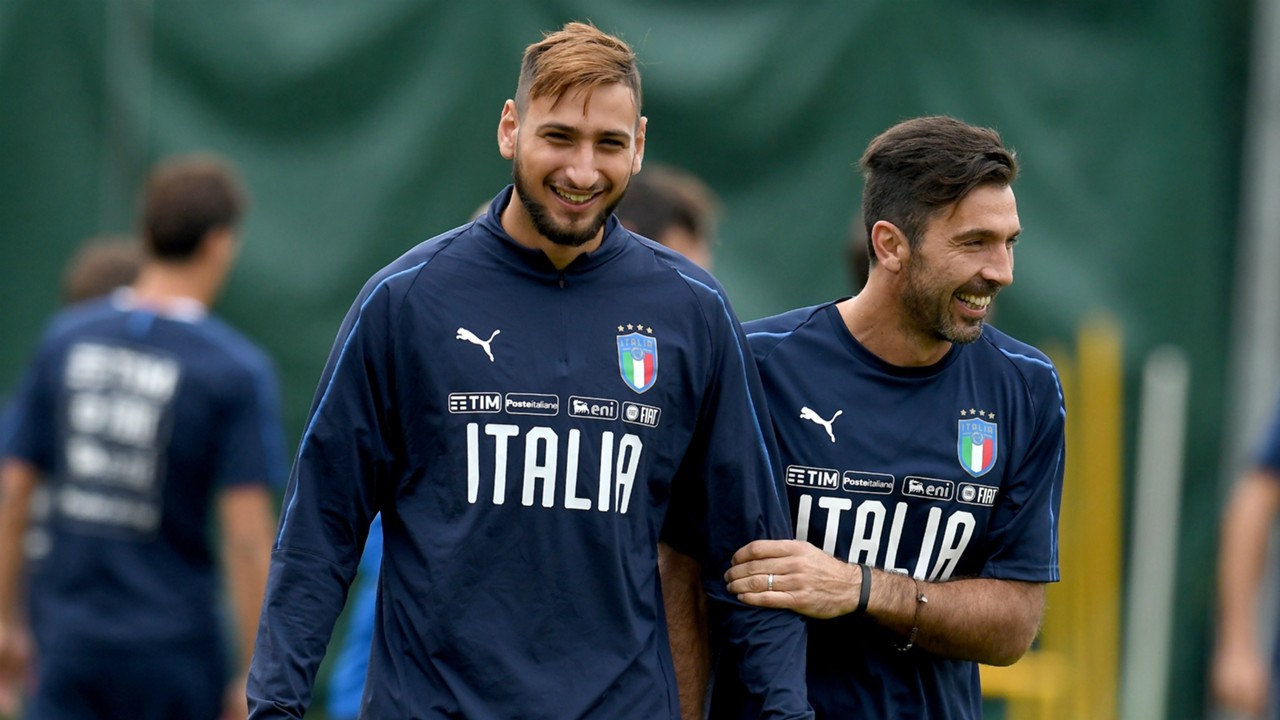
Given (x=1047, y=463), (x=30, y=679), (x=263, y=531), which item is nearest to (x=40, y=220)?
(x=30, y=679)

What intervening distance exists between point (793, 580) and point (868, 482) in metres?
0.31

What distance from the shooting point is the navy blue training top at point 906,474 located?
13.9 feet

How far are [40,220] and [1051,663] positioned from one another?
15.7ft

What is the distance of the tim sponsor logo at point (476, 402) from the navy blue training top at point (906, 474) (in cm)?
74

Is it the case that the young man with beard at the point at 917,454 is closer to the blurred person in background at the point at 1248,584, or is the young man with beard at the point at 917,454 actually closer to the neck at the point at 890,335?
the neck at the point at 890,335

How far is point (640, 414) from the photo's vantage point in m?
3.97

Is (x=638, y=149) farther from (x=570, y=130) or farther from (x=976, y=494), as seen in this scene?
(x=976, y=494)

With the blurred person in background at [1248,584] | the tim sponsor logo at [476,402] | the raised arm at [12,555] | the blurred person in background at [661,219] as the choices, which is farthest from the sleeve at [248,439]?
the blurred person in background at [1248,584]

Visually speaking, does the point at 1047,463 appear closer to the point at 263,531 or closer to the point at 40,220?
the point at 263,531

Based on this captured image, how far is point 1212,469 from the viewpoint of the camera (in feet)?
28.1

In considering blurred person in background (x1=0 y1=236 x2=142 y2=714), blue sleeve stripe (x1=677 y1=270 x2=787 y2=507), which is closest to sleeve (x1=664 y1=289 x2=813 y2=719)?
blue sleeve stripe (x1=677 y1=270 x2=787 y2=507)

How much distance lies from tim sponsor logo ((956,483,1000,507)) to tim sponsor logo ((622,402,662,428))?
30.1 inches

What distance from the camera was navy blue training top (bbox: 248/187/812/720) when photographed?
152 inches

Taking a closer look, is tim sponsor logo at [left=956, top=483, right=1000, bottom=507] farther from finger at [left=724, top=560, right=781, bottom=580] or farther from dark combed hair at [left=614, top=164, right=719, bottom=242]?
dark combed hair at [left=614, top=164, right=719, bottom=242]
